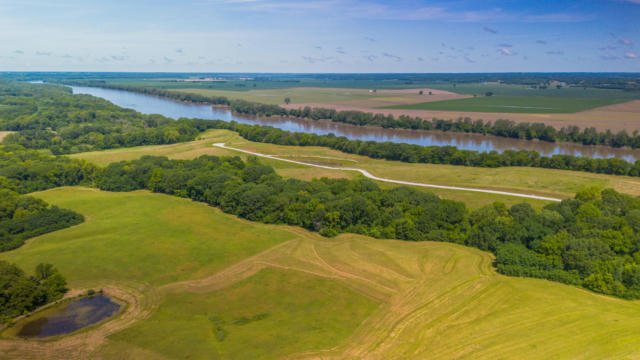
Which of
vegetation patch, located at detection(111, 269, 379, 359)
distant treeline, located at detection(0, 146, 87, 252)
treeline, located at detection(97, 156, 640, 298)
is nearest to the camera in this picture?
vegetation patch, located at detection(111, 269, 379, 359)

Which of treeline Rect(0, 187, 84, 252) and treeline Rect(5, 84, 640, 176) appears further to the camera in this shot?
treeline Rect(5, 84, 640, 176)

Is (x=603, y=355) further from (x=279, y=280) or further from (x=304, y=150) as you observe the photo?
(x=304, y=150)

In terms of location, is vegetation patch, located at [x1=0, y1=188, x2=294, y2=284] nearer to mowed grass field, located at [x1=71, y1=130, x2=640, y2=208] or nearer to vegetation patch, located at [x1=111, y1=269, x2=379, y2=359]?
vegetation patch, located at [x1=111, y1=269, x2=379, y2=359]

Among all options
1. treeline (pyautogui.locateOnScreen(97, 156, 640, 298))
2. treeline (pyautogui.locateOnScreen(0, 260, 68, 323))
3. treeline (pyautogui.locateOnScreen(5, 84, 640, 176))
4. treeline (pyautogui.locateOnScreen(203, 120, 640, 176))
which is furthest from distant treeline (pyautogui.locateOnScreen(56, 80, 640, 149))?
treeline (pyautogui.locateOnScreen(0, 260, 68, 323))

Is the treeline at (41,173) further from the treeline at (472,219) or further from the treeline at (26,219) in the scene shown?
the treeline at (472,219)

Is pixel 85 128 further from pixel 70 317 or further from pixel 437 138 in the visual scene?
pixel 70 317

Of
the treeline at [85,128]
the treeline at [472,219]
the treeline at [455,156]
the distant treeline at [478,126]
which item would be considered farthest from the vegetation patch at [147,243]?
the distant treeline at [478,126]
